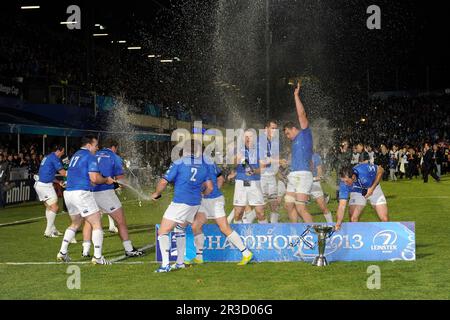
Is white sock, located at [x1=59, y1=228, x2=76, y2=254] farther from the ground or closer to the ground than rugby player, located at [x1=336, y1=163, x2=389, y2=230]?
closer to the ground

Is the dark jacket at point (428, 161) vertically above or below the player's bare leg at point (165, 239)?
above

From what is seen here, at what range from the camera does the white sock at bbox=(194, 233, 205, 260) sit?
38.5 feet

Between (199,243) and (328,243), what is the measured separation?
2.12 m

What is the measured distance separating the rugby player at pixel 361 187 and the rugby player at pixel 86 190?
4.23m

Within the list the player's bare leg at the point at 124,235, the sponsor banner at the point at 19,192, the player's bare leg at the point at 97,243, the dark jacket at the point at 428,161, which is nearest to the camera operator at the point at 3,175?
the sponsor banner at the point at 19,192

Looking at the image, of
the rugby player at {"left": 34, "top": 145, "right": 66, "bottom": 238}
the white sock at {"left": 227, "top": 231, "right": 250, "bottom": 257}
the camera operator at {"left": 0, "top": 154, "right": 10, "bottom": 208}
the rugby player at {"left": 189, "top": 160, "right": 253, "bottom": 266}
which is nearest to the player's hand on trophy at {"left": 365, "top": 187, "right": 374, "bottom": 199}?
the rugby player at {"left": 189, "top": 160, "right": 253, "bottom": 266}

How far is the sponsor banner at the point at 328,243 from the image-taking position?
11.6 meters

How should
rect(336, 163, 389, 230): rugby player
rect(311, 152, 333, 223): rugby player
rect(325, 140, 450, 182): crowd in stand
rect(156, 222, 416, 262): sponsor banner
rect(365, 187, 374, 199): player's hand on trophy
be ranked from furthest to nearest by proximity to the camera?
1. rect(325, 140, 450, 182): crowd in stand
2. rect(311, 152, 333, 223): rugby player
3. rect(365, 187, 374, 199): player's hand on trophy
4. rect(336, 163, 389, 230): rugby player
5. rect(156, 222, 416, 262): sponsor banner

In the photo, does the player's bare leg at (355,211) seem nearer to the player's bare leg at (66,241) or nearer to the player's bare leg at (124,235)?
the player's bare leg at (124,235)

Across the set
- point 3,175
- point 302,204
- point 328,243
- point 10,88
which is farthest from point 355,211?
point 10,88

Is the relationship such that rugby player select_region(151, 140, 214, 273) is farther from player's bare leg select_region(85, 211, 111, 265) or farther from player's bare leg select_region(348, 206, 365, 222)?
player's bare leg select_region(348, 206, 365, 222)

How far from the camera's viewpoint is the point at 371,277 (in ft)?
32.2

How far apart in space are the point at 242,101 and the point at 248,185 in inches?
2579

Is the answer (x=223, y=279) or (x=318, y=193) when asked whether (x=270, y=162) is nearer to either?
(x=318, y=193)
